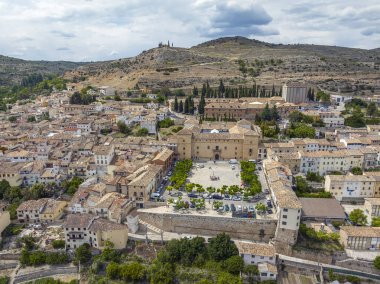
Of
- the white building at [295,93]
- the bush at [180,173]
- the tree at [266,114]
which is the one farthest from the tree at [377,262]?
the white building at [295,93]

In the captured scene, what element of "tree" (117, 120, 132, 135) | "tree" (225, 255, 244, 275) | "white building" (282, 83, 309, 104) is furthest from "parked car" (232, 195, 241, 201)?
"white building" (282, 83, 309, 104)

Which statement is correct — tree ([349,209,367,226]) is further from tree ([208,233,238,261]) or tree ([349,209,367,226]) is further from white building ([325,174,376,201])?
tree ([208,233,238,261])

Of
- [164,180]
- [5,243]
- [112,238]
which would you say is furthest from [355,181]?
[5,243]

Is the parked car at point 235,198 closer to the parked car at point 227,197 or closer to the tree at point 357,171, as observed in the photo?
the parked car at point 227,197

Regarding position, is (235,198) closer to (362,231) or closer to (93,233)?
(362,231)

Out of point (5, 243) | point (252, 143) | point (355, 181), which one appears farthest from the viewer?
point (252, 143)

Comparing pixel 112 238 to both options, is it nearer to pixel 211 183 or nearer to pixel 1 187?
pixel 211 183

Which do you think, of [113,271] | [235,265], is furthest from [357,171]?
[113,271]
